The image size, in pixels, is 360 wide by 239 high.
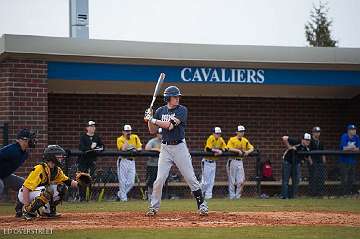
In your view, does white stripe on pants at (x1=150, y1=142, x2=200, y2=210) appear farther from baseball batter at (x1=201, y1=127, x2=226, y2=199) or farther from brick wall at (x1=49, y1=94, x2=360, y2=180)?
brick wall at (x1=49, y1=94, x2=360, y2=180)

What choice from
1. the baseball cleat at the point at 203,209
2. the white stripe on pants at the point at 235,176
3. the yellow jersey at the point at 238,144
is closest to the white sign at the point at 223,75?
the yellow jersey at the point at 238,144

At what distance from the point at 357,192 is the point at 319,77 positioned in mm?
3232

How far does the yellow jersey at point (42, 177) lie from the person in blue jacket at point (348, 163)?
9502 millimetres

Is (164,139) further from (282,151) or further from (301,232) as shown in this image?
(282,151)

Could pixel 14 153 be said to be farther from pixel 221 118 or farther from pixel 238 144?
pixel 221 118

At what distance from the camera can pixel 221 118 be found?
2178cm

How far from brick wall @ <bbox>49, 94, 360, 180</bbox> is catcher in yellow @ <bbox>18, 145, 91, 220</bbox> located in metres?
8.29

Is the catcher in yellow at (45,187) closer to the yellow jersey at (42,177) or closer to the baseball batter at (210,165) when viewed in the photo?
the yellow jersey at (42,177)

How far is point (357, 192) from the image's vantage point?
19719 mm

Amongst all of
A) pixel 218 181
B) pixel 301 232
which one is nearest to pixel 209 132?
pixel 218 181

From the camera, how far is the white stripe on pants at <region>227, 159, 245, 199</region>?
19297mm

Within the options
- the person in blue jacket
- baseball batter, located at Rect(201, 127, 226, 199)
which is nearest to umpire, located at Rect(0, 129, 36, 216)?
baseball batter, located at Rect(201, 127, 226, 199)

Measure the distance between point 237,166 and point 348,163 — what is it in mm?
2640

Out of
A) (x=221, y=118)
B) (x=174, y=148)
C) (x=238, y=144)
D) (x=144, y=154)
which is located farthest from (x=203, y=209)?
(x=221, y=118)
